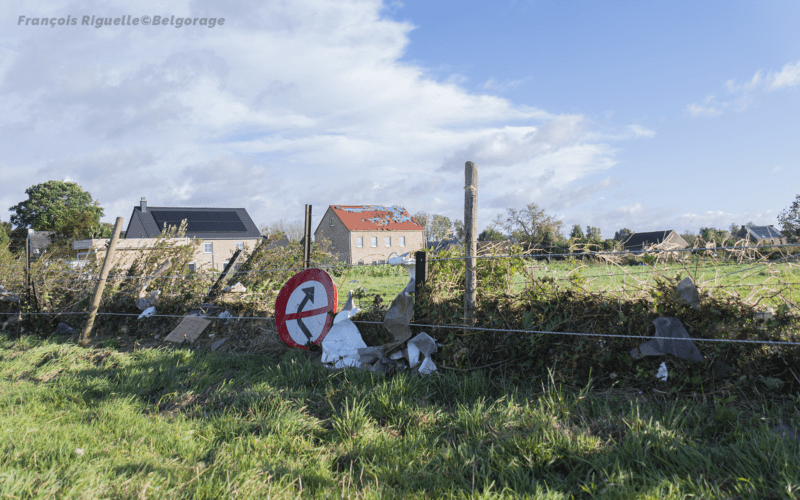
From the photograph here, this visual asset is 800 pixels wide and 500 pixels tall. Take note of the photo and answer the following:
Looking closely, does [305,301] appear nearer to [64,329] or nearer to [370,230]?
[64,329]

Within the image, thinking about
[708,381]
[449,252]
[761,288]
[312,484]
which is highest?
[449,252]

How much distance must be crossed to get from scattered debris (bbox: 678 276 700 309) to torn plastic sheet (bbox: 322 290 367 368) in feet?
11.2

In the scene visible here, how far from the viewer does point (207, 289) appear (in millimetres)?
8914

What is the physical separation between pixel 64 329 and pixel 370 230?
4118 centimetres

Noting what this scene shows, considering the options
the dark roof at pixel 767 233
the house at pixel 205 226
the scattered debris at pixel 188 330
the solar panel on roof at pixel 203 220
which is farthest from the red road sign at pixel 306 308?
the solar panel on roof at pixel 203 220

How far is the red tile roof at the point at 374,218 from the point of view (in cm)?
4941

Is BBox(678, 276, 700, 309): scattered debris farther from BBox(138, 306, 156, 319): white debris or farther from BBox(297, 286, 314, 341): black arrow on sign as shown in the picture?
BBox(138, 306, 156, 319): white debris

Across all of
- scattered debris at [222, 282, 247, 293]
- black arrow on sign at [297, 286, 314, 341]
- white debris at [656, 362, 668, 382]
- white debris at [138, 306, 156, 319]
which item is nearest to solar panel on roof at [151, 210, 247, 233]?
white debris at [138, 306, 156, 319]

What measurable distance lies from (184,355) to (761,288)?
22.4 feet

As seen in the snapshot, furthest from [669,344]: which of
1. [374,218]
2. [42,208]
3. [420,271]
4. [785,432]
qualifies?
[42,208]

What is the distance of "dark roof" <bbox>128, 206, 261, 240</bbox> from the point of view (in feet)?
158

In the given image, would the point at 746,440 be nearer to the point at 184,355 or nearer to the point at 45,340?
the point at 184,355

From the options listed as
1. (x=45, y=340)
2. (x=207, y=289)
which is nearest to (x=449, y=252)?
(x=207, y=289)

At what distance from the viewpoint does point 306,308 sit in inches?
243
